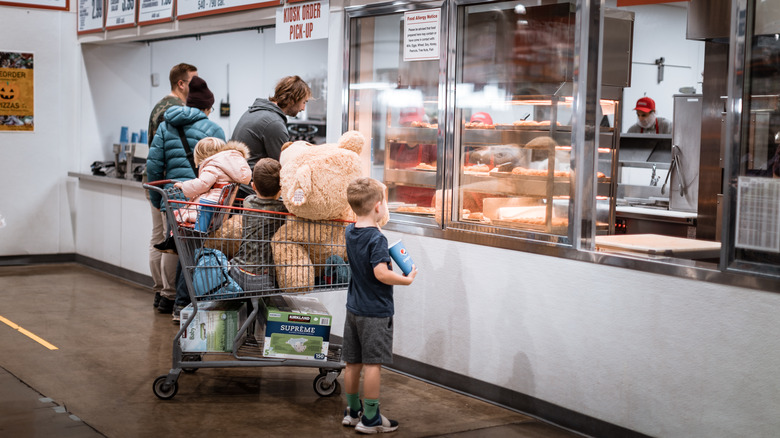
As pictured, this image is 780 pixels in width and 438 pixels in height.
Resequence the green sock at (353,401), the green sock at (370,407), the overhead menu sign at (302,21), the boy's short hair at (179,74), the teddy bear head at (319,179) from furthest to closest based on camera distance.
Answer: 1. the boy's short hair at (179,74)
2. the overhead menu sign at (302,21)
3. the teddy bear head at (319,179)
4. the green sock at (353,401)
5. the green sock at (370,407)

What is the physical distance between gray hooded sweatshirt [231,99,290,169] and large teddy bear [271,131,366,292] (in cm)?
137

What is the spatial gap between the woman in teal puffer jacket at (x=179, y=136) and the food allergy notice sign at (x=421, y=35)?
2091mm

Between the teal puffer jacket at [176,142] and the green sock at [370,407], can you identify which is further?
the teal puffer jacket at [176,142]

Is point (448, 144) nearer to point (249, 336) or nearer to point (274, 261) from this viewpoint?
point (274, 261)

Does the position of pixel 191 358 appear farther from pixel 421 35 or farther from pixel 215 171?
pixel 421 35

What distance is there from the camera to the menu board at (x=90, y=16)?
30.6ft

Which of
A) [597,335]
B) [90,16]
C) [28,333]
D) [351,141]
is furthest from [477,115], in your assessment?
[90,16]

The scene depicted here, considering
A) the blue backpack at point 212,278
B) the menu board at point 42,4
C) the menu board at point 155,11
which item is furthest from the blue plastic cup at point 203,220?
the menu board at point 42,4

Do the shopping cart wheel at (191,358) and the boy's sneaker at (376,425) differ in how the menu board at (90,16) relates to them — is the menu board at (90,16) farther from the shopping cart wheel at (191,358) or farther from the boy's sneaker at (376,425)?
the boy's sneaker at (376,425)

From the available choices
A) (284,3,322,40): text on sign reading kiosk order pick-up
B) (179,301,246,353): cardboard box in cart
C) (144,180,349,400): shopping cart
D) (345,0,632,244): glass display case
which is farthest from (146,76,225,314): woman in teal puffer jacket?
(144,180,349,400): shopping cart

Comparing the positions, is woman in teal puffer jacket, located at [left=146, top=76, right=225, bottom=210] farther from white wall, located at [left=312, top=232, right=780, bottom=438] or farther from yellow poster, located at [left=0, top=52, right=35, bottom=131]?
yellow poster, located at [left=0, top=52, right=35, bottom=131]

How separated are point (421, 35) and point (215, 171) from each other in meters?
1.61

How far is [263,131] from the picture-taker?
20.6ft

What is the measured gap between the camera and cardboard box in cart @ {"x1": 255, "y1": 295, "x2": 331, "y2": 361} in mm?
4875
